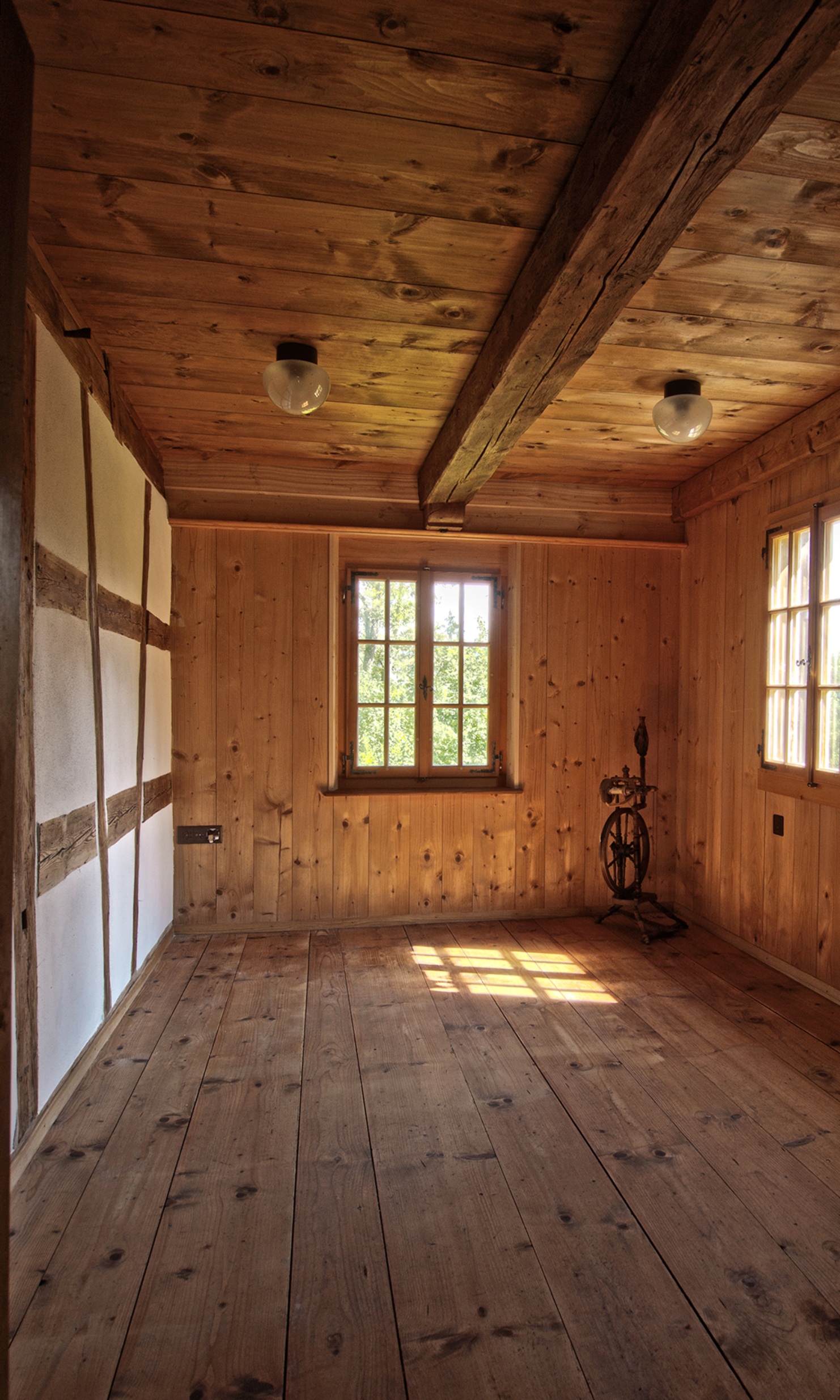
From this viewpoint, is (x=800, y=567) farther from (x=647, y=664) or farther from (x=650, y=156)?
(x=650, y=156)

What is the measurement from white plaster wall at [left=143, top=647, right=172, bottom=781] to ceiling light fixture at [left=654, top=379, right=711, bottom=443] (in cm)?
257

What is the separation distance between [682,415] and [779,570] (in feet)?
4.14

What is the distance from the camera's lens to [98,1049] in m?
2.70

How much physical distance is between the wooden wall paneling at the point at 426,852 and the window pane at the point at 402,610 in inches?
39.2

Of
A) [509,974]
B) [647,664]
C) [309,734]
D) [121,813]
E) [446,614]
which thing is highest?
[446,614]

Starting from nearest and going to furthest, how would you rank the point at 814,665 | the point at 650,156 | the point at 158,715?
the point at 650,156 → the point at 814,665 → the point at 158,715

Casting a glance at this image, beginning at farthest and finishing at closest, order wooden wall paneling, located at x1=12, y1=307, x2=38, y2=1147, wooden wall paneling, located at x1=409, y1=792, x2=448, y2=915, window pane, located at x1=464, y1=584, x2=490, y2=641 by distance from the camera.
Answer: window pane, located at x1=464, y1=584, x2=490, y2=641 → wooden wall paneling, located at x1=409, y1=792, x2=448, y2=915 → wooden wall paneling, located at x1=12, y1=307, x2=38, y2=1147

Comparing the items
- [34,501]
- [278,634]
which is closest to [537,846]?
[278,634]

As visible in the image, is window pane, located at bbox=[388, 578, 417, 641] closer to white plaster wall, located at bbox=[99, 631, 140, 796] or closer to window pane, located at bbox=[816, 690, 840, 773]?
white plaster wall, located at bbox=[99, 631, 140, 796]

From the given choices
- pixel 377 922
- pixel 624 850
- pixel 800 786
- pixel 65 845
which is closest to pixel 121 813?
pixel 65 845

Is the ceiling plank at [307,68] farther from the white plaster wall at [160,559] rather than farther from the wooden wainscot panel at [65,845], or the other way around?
the white plaster wall at [160,559]

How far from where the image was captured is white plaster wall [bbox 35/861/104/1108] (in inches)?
86.0

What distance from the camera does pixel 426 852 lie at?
14.3 ft

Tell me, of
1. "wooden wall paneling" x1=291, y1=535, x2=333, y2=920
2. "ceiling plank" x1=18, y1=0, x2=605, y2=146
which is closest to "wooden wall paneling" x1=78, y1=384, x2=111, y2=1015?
"ceiling plank" x1=18, y1=0, x2=605, y2=146
